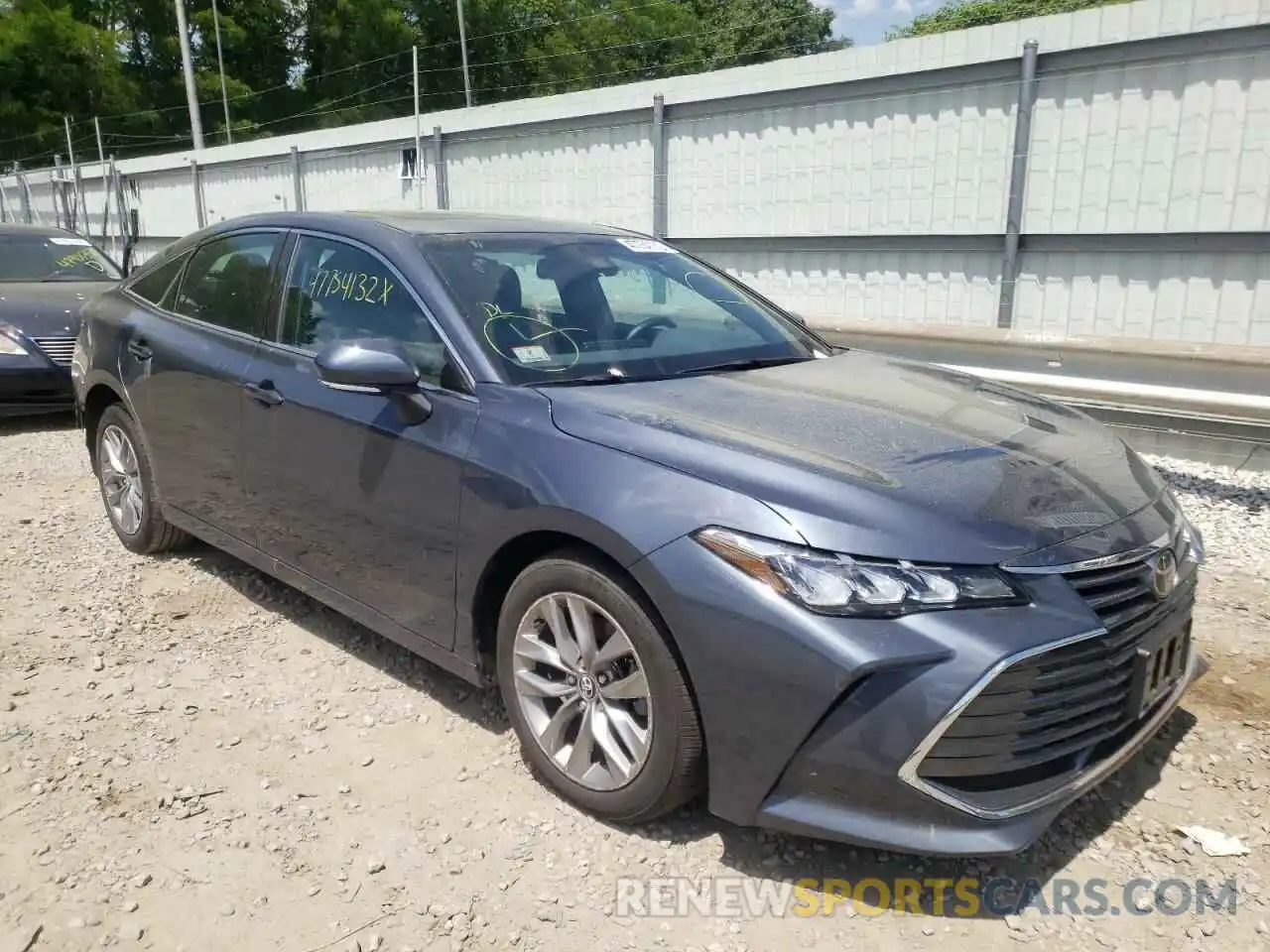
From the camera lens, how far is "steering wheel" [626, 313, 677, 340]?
11.1 ft

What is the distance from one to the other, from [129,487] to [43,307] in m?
3.88

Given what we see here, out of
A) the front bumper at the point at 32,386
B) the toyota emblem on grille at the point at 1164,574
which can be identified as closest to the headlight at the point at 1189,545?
the toyota emblem on grille at the point at 1164,574

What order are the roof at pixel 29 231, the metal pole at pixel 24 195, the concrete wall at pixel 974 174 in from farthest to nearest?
the metal pole at pixel 24 195 → the roof at pixel 29 231 → the concrete wall at pixel 974 174

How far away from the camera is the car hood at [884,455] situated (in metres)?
2.27

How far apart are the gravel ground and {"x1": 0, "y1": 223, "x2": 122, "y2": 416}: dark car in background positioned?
399 centimetres

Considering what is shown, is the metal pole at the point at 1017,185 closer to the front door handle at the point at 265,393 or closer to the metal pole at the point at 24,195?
the front door handle at the point at 265,393

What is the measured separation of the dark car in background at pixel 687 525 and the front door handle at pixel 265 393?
0.02 m

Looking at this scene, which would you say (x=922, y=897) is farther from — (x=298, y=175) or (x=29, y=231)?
(x=298, y=175)

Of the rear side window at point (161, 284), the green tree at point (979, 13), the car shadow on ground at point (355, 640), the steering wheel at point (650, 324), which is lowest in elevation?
the car shadow on ground at point (355, 640)

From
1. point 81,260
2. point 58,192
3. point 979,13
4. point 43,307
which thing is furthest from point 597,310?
point 979,13

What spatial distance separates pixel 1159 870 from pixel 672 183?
27.1 feet

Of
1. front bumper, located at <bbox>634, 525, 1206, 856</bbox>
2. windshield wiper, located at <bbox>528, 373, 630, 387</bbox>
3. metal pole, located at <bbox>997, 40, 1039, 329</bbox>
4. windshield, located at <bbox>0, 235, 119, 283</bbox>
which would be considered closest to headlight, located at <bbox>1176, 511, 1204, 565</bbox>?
front bumper, located at <bbox>634, 525, 1206, 856</bbox>

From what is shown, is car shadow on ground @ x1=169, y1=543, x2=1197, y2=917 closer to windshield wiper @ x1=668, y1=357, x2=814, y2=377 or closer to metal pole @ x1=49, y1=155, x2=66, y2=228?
windshield wiper @ x1=668, y1=357, x2=814, y2=377

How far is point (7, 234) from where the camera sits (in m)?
8.83
